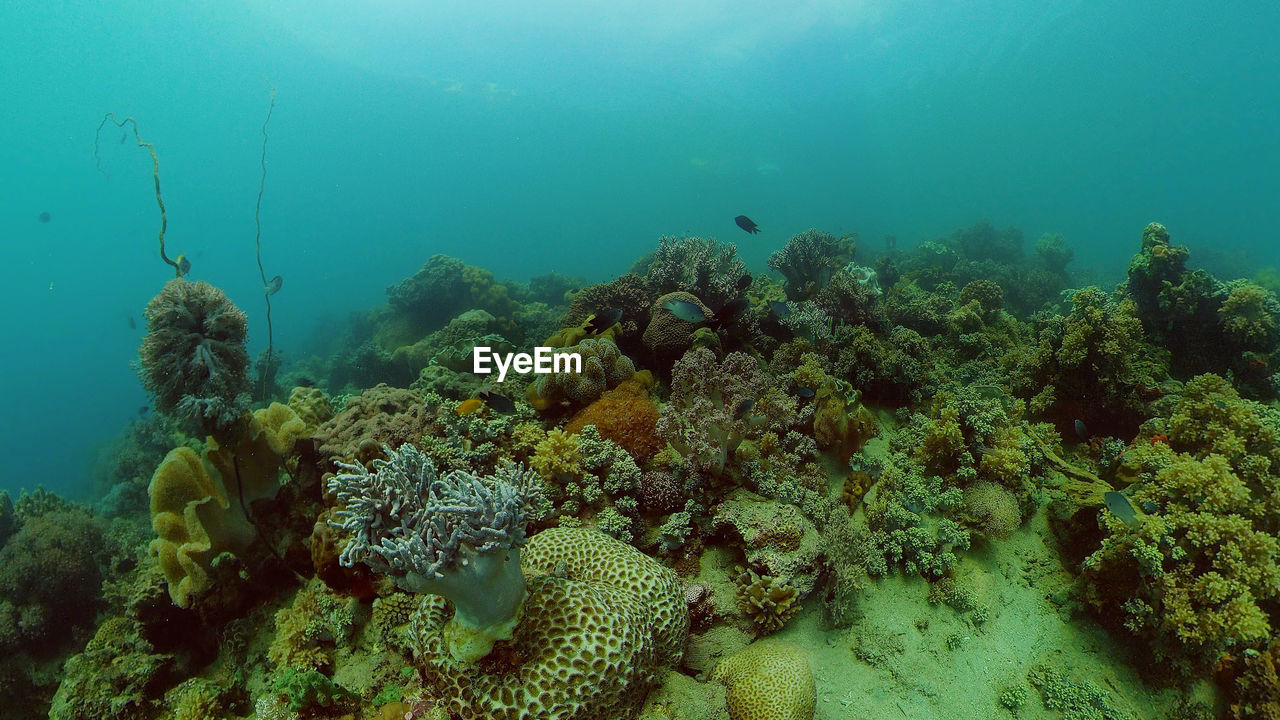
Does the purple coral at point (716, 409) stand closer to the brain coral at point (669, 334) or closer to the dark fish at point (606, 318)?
the dark fish at point (606, 318)

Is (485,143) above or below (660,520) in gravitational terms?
above

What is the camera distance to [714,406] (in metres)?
5.39

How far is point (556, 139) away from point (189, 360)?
5468 inches

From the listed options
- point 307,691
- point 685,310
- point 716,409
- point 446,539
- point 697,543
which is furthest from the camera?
point 685,310

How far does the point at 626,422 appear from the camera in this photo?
562cm

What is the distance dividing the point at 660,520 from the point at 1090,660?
13.1ft

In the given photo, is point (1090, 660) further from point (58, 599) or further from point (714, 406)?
point (58, 599)

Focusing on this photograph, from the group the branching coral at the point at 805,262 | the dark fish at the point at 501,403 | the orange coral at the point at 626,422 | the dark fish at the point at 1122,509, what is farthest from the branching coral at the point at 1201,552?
the branching coral at the point at 805,262

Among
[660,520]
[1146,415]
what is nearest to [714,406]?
[660,520]

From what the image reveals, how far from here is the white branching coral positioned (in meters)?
2.52

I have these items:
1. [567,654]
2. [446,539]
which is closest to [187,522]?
[446,539]

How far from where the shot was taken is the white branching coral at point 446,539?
252 centimetres

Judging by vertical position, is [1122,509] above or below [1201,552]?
above

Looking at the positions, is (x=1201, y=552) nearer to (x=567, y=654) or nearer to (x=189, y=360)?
(x=567, y=654)
